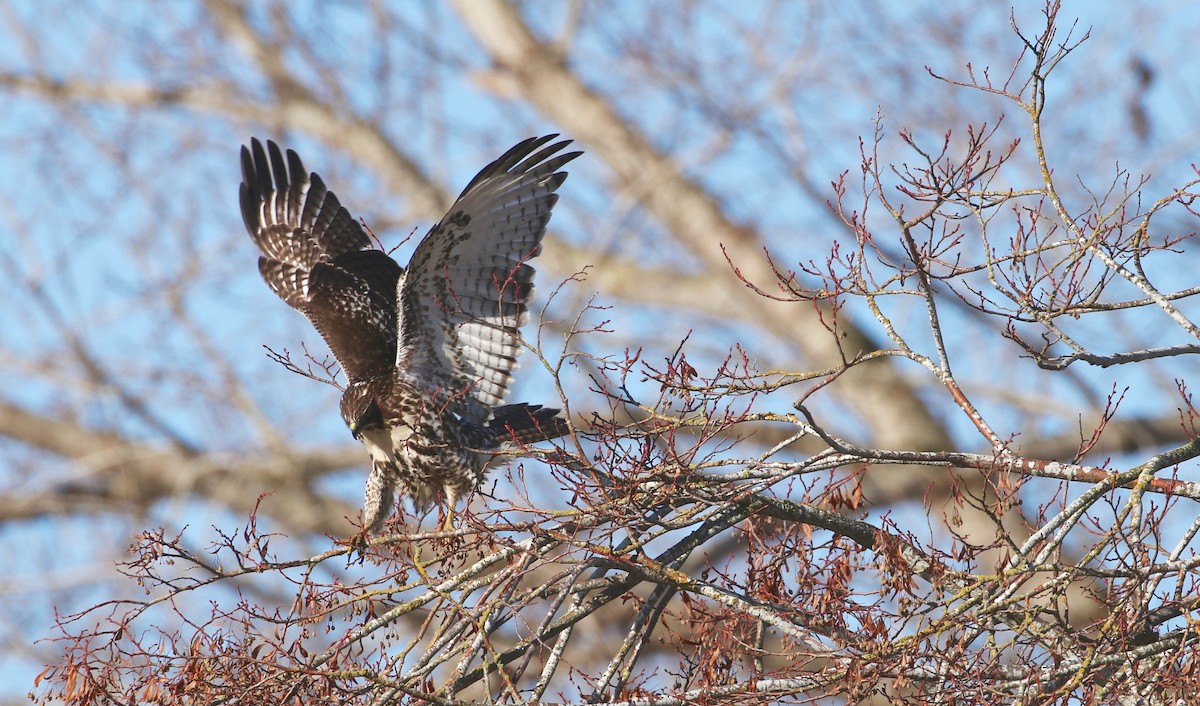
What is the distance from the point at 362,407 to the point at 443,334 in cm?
53

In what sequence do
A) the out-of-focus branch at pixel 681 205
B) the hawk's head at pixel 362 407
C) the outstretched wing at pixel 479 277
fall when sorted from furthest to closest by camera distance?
the out-of-focus branch at pixel 681 205 < the hawk's head at pixel 362 407 < the outstretched wing at pixel 479 277

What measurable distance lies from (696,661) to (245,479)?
11538 mm

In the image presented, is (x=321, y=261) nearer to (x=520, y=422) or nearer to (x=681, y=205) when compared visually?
(x=520, y=422)

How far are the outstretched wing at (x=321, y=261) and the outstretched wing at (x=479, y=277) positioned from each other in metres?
0.34

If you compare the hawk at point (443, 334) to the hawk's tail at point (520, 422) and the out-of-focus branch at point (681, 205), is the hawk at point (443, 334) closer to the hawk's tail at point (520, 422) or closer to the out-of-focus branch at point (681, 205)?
the hawk's tail at point (520, 422)

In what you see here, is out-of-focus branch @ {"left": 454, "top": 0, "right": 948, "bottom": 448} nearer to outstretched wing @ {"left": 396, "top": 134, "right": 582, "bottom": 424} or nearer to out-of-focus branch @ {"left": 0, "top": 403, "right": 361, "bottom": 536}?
out-of-focus branch @ {"left": 0, "top": 403, "right": 361, "bottom": 536}

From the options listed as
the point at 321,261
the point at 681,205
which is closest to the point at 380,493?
the point at 321,261

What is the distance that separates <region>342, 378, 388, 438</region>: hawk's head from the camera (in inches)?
233

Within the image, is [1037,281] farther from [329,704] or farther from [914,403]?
[914,403]

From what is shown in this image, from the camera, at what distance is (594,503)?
11.5 feet

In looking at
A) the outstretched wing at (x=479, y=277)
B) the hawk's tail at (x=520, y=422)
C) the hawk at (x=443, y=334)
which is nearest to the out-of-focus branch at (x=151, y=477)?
the hawk at (x=443, y=334)

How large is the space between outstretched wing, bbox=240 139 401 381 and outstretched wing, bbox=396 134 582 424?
344 mm

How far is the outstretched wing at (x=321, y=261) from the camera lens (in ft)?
21.2

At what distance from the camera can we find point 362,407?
234 inches
